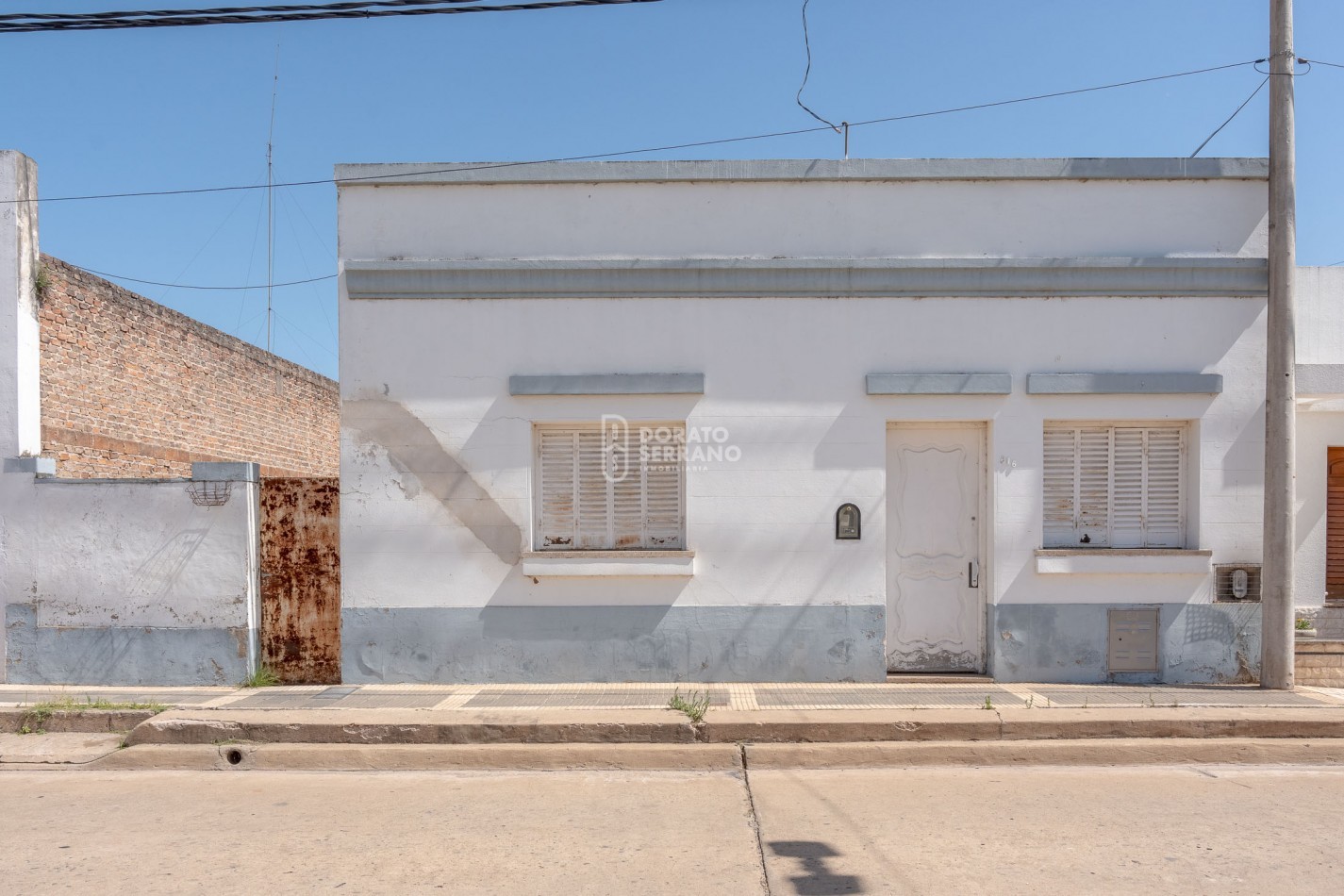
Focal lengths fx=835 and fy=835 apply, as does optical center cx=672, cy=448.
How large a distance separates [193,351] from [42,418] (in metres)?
2.75

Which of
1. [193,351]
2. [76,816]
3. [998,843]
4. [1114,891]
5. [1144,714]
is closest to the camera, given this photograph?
[1114,891]

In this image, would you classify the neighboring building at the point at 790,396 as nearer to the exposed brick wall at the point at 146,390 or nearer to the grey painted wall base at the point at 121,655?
the grey painted wall base at the point at 121,655

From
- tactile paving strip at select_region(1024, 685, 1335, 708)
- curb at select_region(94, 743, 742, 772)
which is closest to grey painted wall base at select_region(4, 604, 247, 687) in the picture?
curb at select_region(94, 743, 742, 772)

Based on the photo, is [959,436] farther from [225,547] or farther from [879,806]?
[225,547]

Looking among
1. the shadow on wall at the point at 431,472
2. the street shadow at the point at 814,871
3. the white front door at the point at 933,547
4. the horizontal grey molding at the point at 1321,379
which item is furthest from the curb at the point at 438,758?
the horizontal grey molding at the point at 1321,379

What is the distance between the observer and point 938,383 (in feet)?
24.1

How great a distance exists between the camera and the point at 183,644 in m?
7.43

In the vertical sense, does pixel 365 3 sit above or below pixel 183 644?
above

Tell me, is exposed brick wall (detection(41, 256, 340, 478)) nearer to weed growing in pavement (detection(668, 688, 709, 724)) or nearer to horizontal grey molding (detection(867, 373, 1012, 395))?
weed growing in pavement (detection(668, 688, 709, 724))

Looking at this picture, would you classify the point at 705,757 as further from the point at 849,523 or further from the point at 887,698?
the point at 849,523

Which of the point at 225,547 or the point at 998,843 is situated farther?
the point at 225,547

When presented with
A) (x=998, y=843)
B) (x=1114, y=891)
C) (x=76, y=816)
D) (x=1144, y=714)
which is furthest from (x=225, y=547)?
(x=1144, y=714)

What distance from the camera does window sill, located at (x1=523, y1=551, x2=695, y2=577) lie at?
7.33 metres

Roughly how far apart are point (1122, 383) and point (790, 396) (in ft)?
9.51
